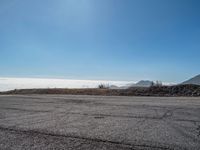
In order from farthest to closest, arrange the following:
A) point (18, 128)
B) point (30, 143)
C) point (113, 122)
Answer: point (113, 122) < point (18, 128) < point (30, 143)

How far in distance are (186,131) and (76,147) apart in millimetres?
2800

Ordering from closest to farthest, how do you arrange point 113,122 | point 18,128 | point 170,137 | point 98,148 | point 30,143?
point 98,148 → point 30,143 → point 170,137 → point 18,128 → point 113,122

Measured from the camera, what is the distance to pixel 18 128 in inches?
231

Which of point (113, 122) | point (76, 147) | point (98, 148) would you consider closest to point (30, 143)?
point (76, 147)

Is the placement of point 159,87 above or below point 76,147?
above

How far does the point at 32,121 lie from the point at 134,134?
3388mm

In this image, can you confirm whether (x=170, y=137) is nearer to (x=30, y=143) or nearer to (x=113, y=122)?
(x=113, y=122)

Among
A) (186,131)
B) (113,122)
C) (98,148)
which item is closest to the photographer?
(98,148)

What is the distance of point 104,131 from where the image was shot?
5.40m

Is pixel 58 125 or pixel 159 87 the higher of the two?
pixel 159 87

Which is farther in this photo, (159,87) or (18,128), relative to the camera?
(159,87)

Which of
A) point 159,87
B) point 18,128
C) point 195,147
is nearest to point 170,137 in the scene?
point 195,147

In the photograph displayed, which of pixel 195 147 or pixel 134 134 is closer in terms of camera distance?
pixel 195 147

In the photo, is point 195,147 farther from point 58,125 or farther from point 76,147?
point 58,125
